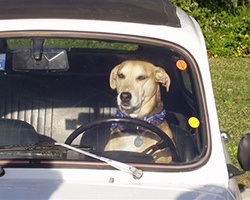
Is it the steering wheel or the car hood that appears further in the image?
the steering wheel

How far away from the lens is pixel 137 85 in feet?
13.0

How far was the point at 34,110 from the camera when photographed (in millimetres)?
4457

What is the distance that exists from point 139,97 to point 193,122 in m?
0.32

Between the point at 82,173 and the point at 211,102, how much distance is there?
0.71 meters

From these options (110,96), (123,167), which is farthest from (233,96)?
(123,167)

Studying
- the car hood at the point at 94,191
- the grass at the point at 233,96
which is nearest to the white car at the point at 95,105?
the car hood at the point at 94,191

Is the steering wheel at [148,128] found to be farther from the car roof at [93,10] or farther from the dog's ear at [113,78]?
the car roof at [93,10]

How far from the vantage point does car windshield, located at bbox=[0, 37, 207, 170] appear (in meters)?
3.69

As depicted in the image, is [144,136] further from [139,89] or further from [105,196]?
[105,196]

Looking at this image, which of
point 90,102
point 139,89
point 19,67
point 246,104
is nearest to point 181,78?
point 139,89

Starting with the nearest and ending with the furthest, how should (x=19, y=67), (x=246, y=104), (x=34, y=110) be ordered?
(x=19, y=67)
(x=34, y=110)
(x=246, y=104)

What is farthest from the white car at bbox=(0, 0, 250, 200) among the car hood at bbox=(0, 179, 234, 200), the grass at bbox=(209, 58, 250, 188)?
the grass at bbox=(209, 58, 250, 188)

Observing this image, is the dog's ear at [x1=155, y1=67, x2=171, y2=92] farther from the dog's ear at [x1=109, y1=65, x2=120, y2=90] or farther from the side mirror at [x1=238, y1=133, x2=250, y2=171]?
the side mirror at [x1=238, y1=133, x2=250, y2=171]

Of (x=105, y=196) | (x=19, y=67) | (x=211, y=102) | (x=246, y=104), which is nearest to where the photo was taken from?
(x=105, y=196)
